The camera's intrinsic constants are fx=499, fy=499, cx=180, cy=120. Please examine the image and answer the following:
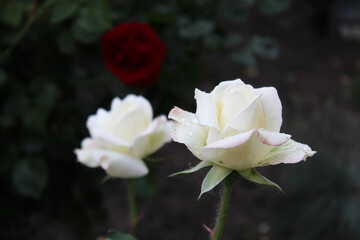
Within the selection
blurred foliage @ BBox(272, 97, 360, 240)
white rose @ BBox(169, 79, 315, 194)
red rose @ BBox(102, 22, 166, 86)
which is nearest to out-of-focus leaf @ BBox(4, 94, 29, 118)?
red rose @ BBox(102, 22, 166, 86)

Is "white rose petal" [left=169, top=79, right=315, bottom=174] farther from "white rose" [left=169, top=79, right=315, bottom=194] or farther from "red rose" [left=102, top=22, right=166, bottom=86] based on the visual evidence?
"red rose" [left=102, top=22, right=166, bottom=86]

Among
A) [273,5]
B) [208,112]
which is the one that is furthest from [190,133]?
[273,5]

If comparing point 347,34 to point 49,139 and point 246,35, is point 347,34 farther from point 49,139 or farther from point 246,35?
point 49,139

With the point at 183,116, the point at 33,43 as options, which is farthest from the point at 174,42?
the point at 183,116

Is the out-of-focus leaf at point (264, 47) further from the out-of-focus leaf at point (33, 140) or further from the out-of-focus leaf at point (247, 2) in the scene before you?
the out-of-focus leaf at point (33, 140)

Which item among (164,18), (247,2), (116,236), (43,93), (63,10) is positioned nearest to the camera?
(116,236)

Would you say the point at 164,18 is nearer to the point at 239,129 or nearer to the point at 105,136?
the point at 105,136

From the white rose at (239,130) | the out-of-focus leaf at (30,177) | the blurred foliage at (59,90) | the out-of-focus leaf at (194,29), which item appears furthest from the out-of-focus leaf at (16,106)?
the white rose at (239,130)
